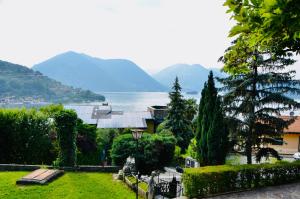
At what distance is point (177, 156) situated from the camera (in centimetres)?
3247

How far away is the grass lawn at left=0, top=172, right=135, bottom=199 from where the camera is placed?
14898mm

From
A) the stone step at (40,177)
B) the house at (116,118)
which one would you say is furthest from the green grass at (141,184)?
the house at (116,118)

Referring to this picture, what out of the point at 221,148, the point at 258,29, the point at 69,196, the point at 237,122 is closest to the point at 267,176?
the point at 221,148

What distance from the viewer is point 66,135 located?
69.6 ft

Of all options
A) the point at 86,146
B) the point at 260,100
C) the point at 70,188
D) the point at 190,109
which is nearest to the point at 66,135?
the point at 70,188

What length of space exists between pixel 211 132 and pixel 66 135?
31.4ft

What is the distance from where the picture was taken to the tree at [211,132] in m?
18.2

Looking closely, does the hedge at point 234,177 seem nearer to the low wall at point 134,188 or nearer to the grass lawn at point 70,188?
the low wall at point 134,188

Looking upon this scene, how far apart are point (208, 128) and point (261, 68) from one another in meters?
5.52

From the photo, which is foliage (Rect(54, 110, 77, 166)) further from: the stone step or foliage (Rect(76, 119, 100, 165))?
foliage (Rect(76, 119, 100, 165))

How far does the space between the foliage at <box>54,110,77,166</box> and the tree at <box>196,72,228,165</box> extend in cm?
839

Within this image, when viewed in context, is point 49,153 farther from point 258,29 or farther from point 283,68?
point 258,29

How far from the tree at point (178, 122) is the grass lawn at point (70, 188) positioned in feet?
74.0

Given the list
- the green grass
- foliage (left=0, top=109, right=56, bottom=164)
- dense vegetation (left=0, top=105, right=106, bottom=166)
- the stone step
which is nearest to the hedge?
the green grass
